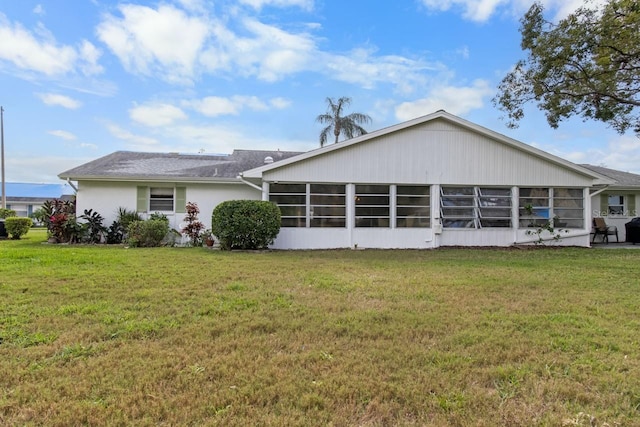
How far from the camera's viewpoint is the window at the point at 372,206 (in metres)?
13.2

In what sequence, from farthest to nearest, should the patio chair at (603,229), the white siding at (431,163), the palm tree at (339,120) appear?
the palm tree at (339,120)
the patio chair at (603,229)
the white siding at (431,163)

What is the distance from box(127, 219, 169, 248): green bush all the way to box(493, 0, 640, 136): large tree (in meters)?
13.2

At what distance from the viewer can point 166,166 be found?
15.2 meters

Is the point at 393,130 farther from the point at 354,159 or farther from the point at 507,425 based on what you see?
the point at 507,425

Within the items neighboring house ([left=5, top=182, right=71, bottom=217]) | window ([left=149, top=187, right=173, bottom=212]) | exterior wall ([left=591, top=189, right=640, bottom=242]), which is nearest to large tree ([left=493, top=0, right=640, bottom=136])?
exterior wall ([left=591, top=189, right=640, bottom=242])

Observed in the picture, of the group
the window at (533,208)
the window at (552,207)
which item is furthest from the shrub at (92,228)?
the window at (552,207)

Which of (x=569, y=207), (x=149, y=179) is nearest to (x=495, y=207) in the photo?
(x=569, y=207)

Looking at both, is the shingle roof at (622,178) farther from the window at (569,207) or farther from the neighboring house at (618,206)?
the window at (569,207)

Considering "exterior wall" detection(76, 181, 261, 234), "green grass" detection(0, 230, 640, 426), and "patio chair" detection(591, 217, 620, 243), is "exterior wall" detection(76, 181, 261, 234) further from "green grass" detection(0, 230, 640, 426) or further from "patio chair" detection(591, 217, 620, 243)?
"patio chair" detection(591, 217, 620, 243)

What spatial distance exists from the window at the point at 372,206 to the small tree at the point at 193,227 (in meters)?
5.67

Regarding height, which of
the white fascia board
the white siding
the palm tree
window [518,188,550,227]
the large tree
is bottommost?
window [518,188,550,227]

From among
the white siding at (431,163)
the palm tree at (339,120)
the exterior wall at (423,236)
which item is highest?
the palm tree at (339,120)

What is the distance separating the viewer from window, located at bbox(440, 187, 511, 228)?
1357cm

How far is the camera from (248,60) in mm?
14766
